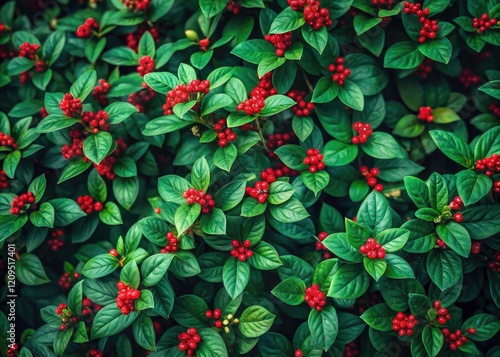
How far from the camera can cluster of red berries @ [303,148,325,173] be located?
2.09 meters

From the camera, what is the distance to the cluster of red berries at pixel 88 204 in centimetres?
222

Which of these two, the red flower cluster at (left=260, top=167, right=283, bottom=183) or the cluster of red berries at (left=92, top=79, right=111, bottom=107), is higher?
the cluster of red berries at (left=92, top=79, right=111, bottom=107)

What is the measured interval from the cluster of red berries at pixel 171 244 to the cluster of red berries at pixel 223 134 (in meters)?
0.43

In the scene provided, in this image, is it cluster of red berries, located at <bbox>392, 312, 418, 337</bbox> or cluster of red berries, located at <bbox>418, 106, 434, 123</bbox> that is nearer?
cluster of red berries, located at <bbox>392, 312, 418, 337</bbox>

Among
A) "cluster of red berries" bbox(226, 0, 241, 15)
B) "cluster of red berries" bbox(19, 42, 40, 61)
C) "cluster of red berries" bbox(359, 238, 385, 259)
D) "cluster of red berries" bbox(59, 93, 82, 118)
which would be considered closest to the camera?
"cluster of red berries" bbox(359, 238, 385, 259)

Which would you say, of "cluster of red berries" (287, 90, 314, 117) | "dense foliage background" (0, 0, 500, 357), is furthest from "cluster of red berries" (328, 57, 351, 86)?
"cluster of red berries" (287, 90, 314, 117)

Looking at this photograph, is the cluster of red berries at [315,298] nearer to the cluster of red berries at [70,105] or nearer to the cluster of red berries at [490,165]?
the cluster of red berries at [490,165]

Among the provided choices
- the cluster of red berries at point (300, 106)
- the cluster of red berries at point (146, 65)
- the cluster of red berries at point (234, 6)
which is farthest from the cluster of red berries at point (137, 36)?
the cluster of red berries at point (300, 106)

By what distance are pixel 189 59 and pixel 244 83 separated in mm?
347

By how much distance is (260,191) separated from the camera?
6.62 ft

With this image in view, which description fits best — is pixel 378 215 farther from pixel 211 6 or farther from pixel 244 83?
pixel 211 6

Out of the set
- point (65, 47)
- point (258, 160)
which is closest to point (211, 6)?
point (258, 160)

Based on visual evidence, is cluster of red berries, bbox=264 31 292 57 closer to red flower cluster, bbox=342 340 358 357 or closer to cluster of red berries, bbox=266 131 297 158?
cluster of red berries, bbox=266 131 297 158

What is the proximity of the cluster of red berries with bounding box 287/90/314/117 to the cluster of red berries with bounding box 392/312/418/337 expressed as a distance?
93cm
